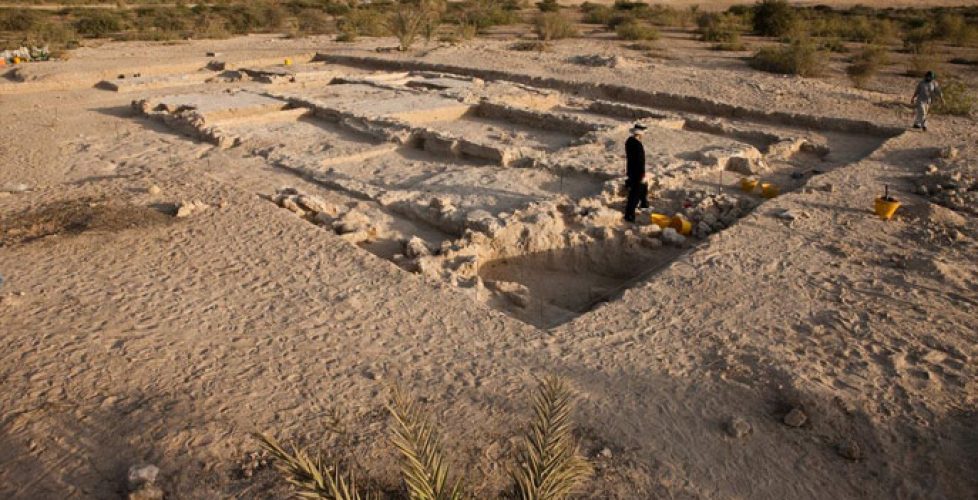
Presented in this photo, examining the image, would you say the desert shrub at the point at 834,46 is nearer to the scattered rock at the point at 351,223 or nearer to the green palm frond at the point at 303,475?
the scattered rock at the point at 351,223

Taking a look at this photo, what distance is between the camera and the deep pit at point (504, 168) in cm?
688

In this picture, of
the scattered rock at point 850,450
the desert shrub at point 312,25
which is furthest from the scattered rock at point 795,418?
the desert shrub at point 312,25

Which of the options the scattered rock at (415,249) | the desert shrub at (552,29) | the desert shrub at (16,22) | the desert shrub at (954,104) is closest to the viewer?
the scattered rock at (415,249)

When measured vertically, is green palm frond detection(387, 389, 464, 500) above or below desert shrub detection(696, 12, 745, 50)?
below

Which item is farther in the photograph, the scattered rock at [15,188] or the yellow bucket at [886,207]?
the scattered rock at [15,188]

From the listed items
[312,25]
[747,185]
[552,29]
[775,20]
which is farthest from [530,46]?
[747,185]

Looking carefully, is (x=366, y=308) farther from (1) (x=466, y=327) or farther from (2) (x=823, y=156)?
(2) (x=823, y=156)

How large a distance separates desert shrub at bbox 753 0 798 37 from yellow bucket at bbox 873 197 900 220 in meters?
20.5

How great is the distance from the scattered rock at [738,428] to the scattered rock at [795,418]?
26cm

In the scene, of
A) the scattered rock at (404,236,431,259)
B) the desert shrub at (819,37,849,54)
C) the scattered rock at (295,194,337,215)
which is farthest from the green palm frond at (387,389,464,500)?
the desert shrub at (819,37,849,54)

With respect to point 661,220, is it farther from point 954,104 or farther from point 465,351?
point 954,104

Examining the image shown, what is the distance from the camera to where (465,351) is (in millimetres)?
4723

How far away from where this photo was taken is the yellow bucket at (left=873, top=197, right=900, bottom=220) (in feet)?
23.3

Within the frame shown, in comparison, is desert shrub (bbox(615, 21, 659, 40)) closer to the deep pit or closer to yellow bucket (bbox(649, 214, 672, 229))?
the deep pit
